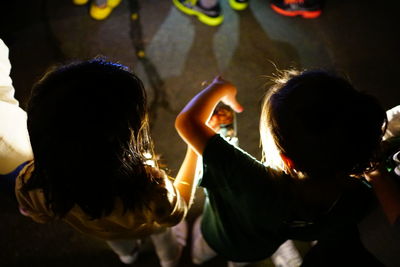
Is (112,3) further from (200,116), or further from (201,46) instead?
(200,116)

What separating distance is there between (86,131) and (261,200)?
1.69ft

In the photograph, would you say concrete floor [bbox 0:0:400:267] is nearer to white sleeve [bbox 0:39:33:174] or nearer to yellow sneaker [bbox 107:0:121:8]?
yellow sneaker [bbox 107:0:121:8]

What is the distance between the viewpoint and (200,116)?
932 mm

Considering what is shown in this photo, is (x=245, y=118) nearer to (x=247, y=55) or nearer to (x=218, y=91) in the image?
(x=247, y=55)

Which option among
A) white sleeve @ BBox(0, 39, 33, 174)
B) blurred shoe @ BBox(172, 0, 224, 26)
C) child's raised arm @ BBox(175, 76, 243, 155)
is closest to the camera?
child's raised arm @ BBox(175, 76, 243, 155)

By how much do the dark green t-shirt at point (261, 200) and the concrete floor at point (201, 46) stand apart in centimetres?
88

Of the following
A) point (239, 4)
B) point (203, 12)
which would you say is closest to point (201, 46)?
point (203, 12)

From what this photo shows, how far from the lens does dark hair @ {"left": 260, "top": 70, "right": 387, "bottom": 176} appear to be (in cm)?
68

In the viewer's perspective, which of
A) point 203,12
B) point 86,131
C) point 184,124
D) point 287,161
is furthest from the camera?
point 203,12

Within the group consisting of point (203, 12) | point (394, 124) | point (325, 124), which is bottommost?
point (203, 12)

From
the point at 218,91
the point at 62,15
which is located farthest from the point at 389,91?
the point at 62,15

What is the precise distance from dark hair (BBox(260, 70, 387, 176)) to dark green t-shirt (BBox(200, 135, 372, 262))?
0.38 ft

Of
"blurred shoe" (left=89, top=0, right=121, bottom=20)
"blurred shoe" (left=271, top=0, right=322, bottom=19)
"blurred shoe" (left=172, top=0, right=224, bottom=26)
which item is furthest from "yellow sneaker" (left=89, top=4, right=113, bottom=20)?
"blurred shoe" (left=271, top=0, right=322, bottom=19)

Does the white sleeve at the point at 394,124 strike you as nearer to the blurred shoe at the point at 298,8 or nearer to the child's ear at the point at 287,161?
the child's ear at the point at 287,161
